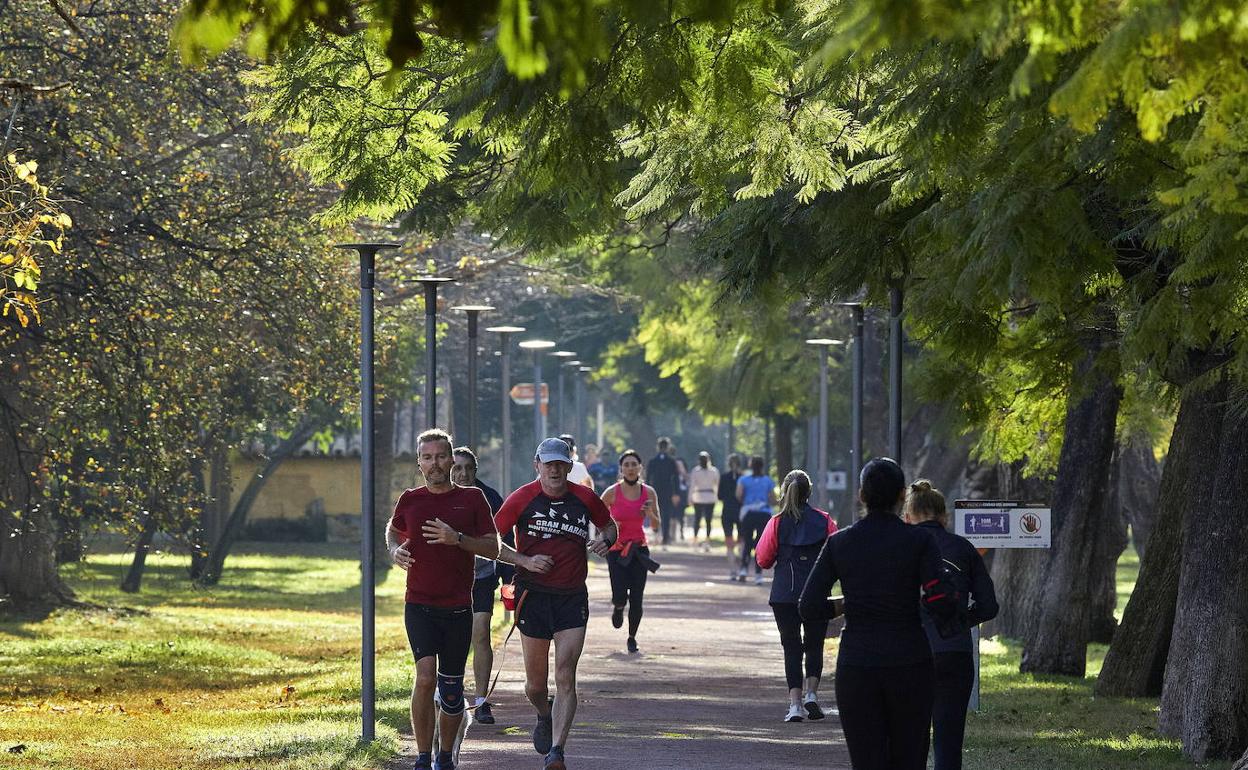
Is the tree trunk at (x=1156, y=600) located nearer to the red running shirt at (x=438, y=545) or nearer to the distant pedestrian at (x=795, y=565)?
the distant pedestrian at (x=795, y=565)

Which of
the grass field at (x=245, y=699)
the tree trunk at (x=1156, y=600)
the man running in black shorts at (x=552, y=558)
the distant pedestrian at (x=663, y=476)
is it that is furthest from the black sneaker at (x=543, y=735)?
the distant pedestrian at (x=663, y=476)

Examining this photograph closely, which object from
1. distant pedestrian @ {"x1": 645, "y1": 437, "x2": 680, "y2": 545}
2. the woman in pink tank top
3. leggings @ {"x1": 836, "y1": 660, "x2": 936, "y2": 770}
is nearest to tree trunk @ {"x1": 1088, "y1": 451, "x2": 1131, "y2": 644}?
the woman in pink tank top

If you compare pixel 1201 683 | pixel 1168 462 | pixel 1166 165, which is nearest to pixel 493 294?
pixel 1168 462

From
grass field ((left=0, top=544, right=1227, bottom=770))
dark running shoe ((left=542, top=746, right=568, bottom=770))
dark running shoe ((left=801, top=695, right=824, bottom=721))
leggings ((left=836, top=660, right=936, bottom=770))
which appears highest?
leggings ((left=836, top=660, right=936, bottom=770))

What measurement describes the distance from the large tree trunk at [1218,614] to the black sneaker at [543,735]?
161 inches

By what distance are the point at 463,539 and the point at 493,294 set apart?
35209 mm

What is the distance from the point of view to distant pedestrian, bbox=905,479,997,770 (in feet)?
30.2

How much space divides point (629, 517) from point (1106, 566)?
4.84 metres

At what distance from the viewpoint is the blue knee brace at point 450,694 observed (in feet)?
34.6

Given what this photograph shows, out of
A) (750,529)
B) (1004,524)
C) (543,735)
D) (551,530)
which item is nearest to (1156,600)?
(1004,524)

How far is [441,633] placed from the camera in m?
10.4

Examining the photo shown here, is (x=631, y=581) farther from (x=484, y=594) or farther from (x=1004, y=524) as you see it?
(x=484, y=594)

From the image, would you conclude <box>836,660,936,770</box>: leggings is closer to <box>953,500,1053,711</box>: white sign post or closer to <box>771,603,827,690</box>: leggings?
<box>771,603,827,690</box>: leggings

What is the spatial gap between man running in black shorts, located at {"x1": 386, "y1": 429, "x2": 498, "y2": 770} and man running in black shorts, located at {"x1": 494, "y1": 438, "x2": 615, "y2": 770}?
0.78 metres
